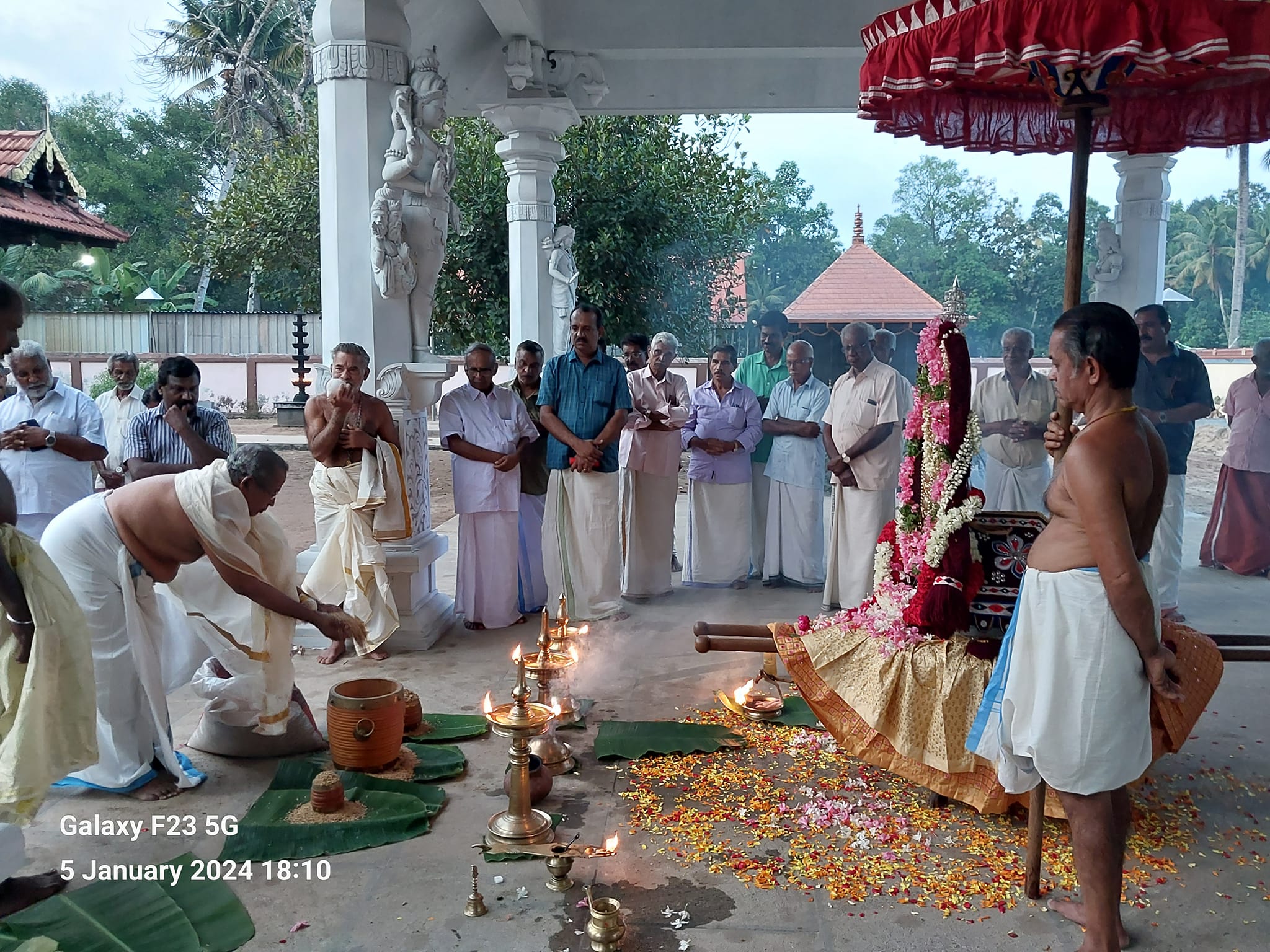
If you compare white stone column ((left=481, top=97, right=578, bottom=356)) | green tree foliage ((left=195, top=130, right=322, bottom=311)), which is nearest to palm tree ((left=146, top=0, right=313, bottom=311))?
green tree foliage ((left=195, top=130, right=322, bottom=311))

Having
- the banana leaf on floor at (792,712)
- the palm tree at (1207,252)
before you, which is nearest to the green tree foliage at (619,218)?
the banana leaf on floor at (792,712)

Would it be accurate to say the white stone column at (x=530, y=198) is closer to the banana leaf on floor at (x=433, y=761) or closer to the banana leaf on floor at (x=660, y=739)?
the banana leaf on floor at (x=660, y=739)

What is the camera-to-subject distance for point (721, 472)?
24.4 feet

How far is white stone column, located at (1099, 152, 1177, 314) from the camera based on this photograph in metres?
9.36

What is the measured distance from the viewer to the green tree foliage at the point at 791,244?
2678 centimetres

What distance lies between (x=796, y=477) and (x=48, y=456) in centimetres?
484

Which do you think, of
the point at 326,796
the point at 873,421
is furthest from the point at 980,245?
the point at 326,796

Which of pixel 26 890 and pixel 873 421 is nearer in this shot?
pixel 26 890

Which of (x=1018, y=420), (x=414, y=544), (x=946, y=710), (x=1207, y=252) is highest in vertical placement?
(x=1207, y=252)

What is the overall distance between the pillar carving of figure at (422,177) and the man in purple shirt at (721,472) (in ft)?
7.03

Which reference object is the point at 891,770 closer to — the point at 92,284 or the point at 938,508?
the point at 938,508

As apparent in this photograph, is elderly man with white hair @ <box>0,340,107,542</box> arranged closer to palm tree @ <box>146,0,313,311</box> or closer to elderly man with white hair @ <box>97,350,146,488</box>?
elderly man with white hair @ <box>97,350,146,488</box>

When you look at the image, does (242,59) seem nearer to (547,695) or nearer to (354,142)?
(354,142)

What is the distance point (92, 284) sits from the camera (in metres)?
27.8
